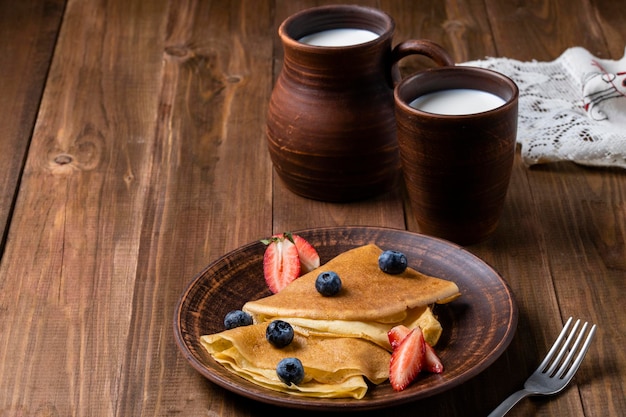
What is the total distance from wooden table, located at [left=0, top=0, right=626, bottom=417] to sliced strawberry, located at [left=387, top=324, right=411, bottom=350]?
8 cm

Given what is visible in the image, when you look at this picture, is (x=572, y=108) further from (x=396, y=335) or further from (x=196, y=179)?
(x=396, y=335)

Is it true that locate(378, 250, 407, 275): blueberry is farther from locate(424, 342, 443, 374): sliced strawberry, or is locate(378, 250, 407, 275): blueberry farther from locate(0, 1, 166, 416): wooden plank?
locate(0, 1, 166, 416): wooden plank

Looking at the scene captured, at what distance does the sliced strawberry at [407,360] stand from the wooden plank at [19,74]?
0.74m

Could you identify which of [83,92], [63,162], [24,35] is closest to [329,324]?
[63,162]

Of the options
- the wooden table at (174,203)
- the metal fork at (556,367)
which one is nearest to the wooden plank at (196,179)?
the wooden table at (174,203)

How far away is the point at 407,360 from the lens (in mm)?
1119

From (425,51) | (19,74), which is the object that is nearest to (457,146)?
(425,51)

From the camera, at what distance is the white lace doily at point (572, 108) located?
1707 millimetres

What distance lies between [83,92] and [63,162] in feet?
0.89

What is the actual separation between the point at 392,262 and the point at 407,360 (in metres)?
0.19

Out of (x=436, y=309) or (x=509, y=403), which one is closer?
(x=509, y=403)

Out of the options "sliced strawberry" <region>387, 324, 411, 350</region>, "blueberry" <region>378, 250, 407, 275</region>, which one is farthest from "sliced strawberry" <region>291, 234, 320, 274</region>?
"sliced strawberry" <region>387, 324, 411, 350</region>

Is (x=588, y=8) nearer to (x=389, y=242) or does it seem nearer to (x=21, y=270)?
(x=389, y=242)

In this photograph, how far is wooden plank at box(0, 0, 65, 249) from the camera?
1.75 m
